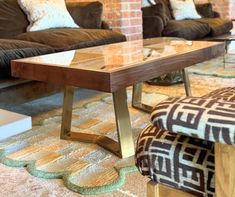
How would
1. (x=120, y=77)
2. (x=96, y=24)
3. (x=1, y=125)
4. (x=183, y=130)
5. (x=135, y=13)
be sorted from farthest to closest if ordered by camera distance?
(x=135, y=13)
(x=96, y=24)
(x=120, y=77)
(x=1, y=125)
(x=183, y=130)

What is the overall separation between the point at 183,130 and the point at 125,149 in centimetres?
103

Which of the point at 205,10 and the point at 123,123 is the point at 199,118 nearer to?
the point at 123,123

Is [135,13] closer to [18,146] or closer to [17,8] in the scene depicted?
[17,8]

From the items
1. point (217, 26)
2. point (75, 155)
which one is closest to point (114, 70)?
point (75, 155)

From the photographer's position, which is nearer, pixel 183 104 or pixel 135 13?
pixel 183 104

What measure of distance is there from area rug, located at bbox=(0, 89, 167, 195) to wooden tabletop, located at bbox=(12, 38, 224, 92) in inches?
15.9

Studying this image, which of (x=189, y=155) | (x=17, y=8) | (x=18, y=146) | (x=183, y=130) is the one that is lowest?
(x=18, y=146)

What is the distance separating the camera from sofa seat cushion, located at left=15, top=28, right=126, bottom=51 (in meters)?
2.39

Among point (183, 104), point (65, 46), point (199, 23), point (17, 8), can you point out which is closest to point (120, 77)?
point (183, 104)

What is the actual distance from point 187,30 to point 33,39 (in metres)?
1.90

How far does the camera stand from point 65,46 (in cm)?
237

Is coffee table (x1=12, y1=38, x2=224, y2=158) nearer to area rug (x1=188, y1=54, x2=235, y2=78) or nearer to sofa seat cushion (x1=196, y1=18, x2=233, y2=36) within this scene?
area rug (x1=188, y1=54, x2=235, y2=78)

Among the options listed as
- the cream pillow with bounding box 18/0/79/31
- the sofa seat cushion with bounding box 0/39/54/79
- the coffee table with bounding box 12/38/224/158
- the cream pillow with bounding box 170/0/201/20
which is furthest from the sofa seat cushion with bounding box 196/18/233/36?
the sofa seat cushion with bounding box 0/39/54/79

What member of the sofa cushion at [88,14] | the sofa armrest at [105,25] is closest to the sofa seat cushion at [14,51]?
the sofa cushion at [88,14]
